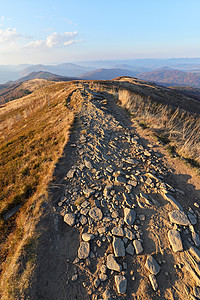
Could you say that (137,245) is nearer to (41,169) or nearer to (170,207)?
(170,207)

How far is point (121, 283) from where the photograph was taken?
3.50m

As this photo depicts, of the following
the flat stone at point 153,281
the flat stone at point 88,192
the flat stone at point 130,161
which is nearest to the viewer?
the flat stone at point 153,281

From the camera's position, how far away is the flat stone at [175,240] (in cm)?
404

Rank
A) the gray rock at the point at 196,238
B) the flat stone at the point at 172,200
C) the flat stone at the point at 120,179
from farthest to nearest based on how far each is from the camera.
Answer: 1. the flat stone at the point at 120,179
2. the flat stone at the point at 172,200
3. the gray rock at the point at 196,238

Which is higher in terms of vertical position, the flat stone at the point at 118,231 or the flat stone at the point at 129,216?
the flat stone at the point at 129,216

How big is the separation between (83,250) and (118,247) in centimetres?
113

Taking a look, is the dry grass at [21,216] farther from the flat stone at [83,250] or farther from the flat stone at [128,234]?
the flat stone at [128,234]

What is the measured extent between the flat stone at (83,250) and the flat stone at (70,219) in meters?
0.78

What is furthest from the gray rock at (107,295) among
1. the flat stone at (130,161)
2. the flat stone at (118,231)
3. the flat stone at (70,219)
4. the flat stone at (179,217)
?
the flat stone at (130,161)

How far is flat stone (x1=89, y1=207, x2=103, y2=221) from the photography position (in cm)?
484

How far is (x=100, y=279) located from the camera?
3600 mm

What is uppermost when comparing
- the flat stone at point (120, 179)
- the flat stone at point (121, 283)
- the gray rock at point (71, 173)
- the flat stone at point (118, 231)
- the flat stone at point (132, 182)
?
the gray rock at point (71, 173)

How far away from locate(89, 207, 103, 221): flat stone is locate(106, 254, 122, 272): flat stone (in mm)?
1167

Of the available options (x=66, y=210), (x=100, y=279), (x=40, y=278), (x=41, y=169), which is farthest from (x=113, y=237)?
(x=41, y=169)
